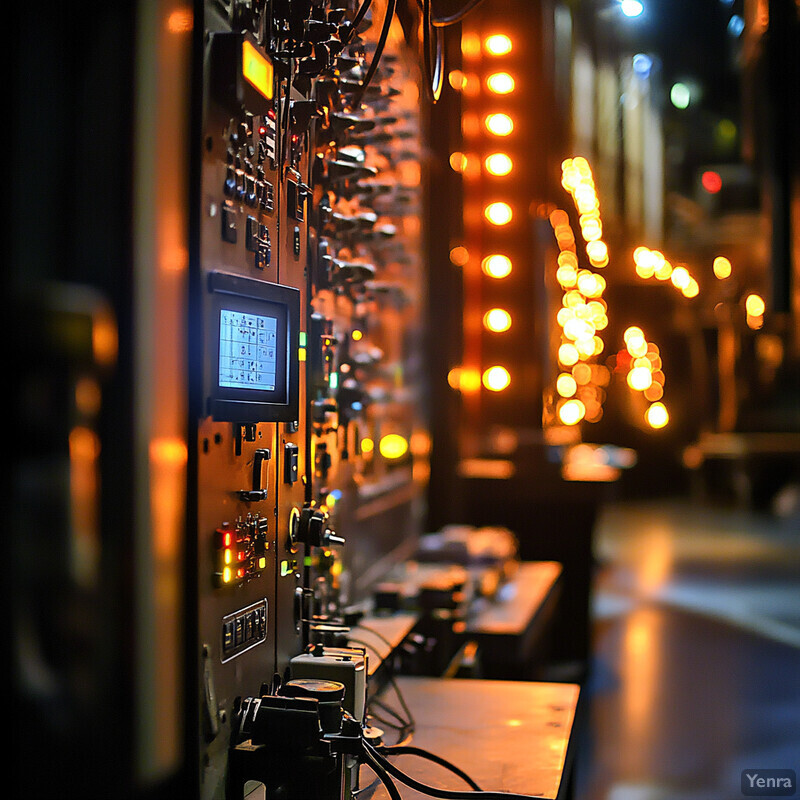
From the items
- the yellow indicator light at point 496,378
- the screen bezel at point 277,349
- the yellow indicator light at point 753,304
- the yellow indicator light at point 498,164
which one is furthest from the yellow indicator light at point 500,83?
the yellow indicator light at point 753,304

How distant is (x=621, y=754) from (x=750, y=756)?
605 mm

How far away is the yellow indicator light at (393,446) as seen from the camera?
463cm

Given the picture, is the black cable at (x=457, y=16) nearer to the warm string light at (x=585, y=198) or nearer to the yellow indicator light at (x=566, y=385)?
the warm string light at (x=585, y=198)

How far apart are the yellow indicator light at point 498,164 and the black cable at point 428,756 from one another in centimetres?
462

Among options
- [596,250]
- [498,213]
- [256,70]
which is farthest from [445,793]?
[596,250]

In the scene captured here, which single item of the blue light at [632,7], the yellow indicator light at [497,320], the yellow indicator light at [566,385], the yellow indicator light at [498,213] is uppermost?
the yellow indicator light at [498,213]

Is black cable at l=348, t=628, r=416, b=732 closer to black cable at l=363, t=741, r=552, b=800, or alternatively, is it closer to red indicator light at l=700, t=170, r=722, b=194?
black cable at l=363, t=741, r=552, b=800

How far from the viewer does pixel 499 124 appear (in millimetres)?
6223

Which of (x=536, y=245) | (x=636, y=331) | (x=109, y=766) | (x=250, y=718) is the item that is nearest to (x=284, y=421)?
(x=250, y=718)

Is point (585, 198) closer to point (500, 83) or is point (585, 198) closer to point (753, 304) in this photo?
point (500, 83)

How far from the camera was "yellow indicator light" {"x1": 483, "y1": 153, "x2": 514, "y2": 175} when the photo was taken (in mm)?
6254

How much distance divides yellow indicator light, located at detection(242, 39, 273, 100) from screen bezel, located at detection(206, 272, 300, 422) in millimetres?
371

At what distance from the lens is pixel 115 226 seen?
159cm

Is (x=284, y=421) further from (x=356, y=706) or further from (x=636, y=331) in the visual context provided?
(x=636, y=331)
